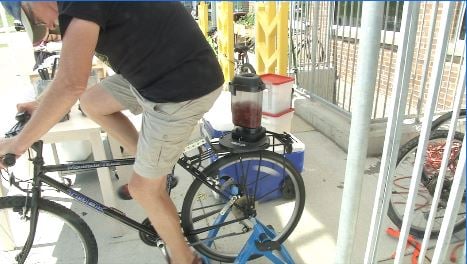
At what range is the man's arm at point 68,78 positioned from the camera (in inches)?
53.3

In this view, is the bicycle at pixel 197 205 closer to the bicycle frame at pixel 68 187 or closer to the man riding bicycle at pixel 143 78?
the bicycle frame at pixel 68 187

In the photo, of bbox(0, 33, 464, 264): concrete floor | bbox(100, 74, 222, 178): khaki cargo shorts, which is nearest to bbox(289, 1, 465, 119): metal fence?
bbox(0, 33, 464, 264): concrete floor

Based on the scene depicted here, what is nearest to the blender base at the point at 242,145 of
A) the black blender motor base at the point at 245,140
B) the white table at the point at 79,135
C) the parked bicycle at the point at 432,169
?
the black blender motor base at the point at 245,140

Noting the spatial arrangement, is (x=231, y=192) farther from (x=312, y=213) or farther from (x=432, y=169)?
(x=432, y=169)

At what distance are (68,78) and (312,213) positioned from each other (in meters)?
2.14

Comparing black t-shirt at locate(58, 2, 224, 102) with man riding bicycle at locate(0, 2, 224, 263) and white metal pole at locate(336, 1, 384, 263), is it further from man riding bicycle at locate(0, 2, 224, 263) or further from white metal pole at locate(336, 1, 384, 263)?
white metal pole at locate(336, 1, 384, 263)

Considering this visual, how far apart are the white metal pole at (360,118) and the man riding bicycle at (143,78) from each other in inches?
36.6

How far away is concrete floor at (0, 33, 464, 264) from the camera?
8.15 feet

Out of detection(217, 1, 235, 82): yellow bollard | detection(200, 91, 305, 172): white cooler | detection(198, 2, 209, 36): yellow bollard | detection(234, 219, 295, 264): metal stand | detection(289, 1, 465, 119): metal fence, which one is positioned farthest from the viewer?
detection(198, 2, 209, 36): yellow bollard

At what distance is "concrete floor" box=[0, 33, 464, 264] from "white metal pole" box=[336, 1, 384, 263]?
4.45 feet

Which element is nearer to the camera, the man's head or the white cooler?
the man's head

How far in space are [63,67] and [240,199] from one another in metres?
1.29

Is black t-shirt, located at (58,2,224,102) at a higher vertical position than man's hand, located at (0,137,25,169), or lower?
higher

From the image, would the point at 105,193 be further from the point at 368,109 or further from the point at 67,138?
the point at 368,109
